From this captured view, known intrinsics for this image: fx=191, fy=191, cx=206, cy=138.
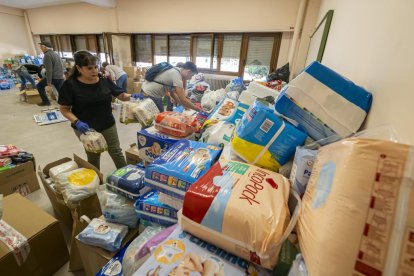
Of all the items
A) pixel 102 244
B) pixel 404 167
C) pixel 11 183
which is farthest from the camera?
pixel 11 183

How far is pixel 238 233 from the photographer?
1.68ft

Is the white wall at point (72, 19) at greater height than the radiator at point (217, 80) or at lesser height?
greater

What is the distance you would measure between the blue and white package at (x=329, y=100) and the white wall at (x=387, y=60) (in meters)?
0.05

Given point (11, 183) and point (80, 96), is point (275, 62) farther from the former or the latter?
point (11, 183)

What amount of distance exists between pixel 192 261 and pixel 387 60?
0.86 metres

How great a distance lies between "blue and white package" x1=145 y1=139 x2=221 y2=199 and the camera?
74 centimetres

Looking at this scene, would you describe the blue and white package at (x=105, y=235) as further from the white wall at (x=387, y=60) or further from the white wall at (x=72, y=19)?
the white wall at (x=72, y=19)

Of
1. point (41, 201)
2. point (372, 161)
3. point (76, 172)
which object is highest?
point (372, 161)

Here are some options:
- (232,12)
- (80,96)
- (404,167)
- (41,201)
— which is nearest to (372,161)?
(404,167)

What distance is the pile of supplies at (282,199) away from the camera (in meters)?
0.34

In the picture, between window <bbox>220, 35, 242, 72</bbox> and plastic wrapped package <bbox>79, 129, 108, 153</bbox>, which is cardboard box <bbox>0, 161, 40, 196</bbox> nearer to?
plastic wrapped package <bbox>79, 129, 108, 153</bbox>

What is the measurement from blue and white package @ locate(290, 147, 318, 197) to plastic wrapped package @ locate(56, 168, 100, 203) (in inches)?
49.4

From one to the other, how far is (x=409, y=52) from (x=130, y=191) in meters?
1.16

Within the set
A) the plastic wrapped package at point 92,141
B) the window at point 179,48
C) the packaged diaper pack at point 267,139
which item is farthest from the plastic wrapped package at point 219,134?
the window at point 179,48
